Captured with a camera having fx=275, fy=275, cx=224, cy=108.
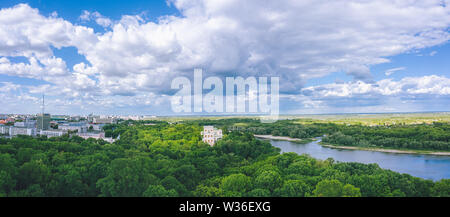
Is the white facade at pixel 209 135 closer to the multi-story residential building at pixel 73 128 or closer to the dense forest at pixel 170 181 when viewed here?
the dense forest at pixel 170 181

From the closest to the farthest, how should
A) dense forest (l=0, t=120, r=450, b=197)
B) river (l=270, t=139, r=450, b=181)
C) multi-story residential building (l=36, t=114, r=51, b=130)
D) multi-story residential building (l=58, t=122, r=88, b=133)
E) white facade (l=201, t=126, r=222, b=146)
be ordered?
dense forest (l=0, t=120, r=450, b=197) < river (l=270, t=139, r=450, b=181) < white facade (l=201, t=126, r=222, b=146) < multi-story residential building (l=58, t=122, r=88, b=133) < multi-story residential building (l=36, t=114, r=51, b=130)

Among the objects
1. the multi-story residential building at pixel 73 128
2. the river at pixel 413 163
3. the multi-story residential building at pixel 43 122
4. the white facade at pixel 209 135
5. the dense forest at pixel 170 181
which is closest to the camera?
the dense forest at pixel 170 181

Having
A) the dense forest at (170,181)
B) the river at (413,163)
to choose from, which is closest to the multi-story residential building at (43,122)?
the dense forest at (170,181)

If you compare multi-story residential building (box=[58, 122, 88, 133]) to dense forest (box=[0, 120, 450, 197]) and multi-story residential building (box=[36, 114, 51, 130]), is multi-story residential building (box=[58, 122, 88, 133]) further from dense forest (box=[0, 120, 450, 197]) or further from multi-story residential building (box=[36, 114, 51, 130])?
dense forest (box=[0, 120, 450, 197])

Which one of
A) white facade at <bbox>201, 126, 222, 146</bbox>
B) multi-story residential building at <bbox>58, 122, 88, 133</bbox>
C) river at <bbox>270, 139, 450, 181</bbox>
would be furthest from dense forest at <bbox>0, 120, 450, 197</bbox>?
multi-story residential building at <bbox>58, 122, 88, 133</bbox>

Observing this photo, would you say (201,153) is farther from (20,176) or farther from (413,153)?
(413,153)

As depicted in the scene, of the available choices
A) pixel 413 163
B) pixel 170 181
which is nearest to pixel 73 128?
pixel 170 181

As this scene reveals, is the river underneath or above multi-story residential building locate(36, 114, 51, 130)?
underneath

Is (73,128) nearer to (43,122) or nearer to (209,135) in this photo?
(43,122)

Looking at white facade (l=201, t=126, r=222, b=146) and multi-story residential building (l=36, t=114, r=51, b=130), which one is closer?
white facade (l=201, t=126, r=222, b=146)

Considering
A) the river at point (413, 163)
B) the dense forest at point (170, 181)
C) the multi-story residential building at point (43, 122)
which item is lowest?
the river at point (413, 163)
